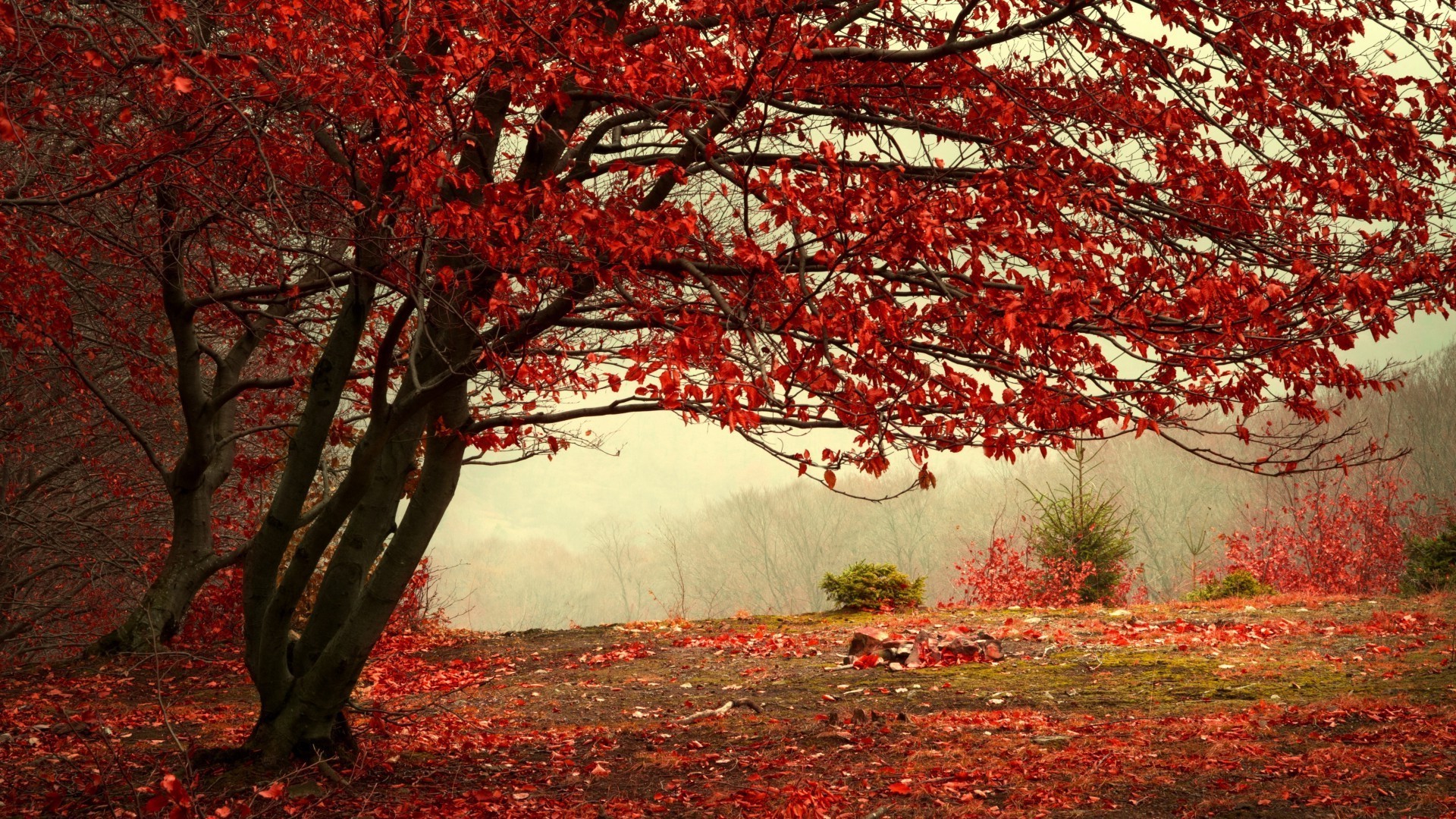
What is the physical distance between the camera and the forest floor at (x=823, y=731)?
4.87 m

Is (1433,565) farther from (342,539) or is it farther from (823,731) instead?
(342,539)

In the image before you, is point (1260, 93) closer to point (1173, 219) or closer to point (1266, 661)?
point (1173, 219)

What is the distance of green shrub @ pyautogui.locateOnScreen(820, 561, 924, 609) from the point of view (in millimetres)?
14953

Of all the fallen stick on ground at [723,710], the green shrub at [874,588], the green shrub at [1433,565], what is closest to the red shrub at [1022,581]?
the green shrub at [874,588]

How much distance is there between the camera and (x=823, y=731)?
21.7ft

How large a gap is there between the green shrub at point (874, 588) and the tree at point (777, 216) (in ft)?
30.5

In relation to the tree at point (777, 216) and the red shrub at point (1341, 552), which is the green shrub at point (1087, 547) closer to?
the red shrub at point (1341, 552)

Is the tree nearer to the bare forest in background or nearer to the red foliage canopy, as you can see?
the red foliage canopy

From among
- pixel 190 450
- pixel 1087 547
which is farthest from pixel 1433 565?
pixel 190 450

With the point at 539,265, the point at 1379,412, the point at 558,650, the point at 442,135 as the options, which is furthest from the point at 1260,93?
the point at 1379,412

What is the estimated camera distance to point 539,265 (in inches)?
192

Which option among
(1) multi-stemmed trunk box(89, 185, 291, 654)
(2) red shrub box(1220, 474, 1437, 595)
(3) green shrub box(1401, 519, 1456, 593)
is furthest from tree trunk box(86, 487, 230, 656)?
(2) red shrub box(1220, 474, 1437, 595)

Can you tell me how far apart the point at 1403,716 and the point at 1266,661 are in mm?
2590

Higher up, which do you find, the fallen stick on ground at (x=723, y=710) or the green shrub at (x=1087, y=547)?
the green shrub at (x=1087, y=547)
